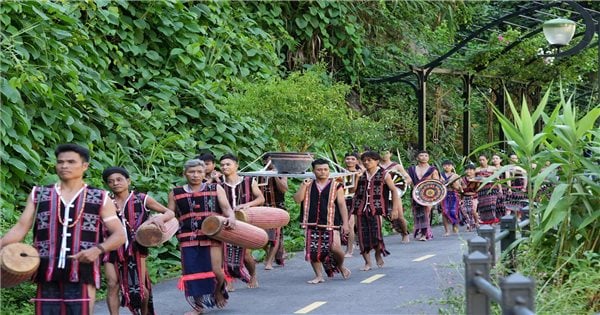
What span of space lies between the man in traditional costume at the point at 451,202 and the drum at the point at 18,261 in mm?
14162

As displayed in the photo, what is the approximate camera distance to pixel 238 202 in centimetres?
1299

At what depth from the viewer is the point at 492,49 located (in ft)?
84.8

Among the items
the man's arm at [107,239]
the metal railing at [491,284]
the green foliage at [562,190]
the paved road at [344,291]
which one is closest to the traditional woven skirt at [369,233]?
the paved road at [344,291]

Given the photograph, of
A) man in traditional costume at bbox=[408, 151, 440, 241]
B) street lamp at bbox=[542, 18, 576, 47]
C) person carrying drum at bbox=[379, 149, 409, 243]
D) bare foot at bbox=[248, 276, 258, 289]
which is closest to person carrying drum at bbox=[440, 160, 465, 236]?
man in traditional costume at bbox=[408, 151, 440, 241]

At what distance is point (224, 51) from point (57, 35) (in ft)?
17.0

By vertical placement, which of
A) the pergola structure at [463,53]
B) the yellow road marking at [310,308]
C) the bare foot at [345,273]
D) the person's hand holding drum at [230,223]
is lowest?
the yellow road marking at [310,308]

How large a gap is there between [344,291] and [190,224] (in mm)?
2318

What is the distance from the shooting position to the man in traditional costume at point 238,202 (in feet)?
40.8

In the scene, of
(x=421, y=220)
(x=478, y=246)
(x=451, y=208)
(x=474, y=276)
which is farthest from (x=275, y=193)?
(x=474, y=276)

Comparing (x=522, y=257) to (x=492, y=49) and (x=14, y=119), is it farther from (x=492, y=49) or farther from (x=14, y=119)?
(x=492, y=49)

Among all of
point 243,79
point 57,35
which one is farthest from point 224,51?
point 57,35

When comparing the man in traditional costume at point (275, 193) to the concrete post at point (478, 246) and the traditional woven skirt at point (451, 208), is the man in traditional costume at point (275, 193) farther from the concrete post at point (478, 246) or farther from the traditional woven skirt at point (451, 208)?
the concrete post at point (478, 246)

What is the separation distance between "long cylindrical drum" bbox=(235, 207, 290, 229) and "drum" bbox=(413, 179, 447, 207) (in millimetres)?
7097

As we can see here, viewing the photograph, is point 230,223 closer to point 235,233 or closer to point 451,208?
point 235,233
